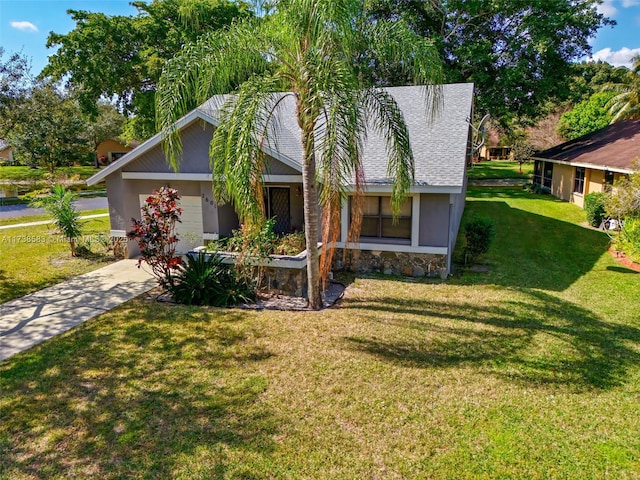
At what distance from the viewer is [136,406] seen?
5.87m

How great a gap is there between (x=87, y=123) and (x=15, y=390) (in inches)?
1667

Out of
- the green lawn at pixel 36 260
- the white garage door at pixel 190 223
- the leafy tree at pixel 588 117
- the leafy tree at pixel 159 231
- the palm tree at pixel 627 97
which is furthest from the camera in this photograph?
the leafy tree at pixel 588 117

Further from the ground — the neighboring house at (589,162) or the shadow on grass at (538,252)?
the neighboring house at (589,162)

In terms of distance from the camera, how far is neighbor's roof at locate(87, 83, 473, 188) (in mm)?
11422

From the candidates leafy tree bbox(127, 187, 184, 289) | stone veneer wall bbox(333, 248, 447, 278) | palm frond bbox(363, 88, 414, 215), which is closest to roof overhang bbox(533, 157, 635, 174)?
stone veneer wall bbox(333, 248, 447, 278)

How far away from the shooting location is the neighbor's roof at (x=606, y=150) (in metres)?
19.2

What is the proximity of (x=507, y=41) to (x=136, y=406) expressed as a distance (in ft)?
101

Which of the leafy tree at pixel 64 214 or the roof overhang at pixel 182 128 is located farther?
the leafy tree at pixel 64 214

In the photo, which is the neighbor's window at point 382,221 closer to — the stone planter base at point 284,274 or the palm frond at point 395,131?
the stone planter base at point 284,274

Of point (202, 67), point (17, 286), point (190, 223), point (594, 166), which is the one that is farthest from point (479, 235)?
point (17, 286)

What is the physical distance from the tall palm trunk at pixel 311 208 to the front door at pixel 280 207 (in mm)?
5174

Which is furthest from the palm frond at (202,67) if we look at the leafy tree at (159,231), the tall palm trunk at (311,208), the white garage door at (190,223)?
the white garage door at (190,223)

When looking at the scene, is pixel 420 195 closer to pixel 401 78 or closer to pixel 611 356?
pixel 611 356

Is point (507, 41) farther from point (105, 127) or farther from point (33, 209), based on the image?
point (105, 127)
